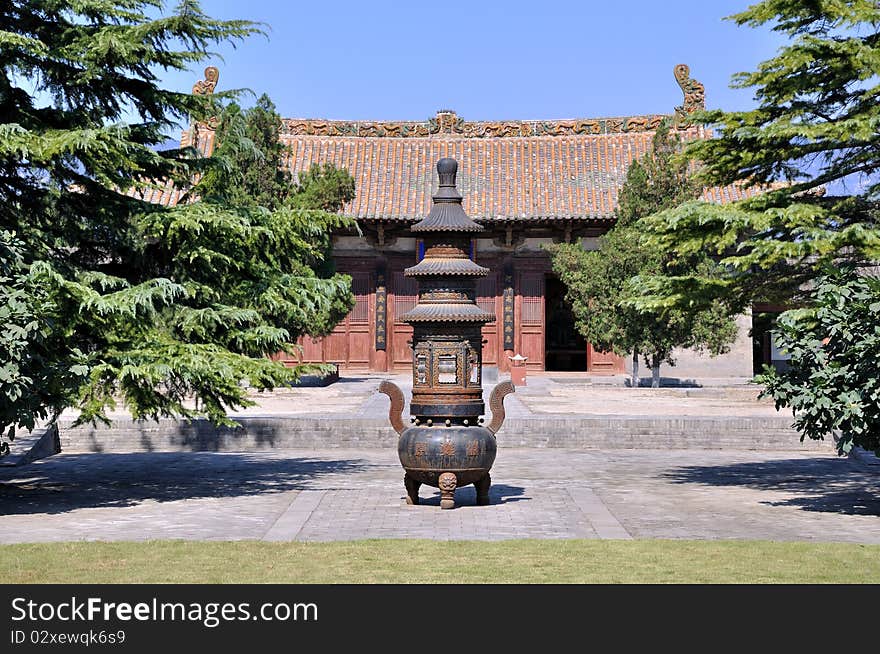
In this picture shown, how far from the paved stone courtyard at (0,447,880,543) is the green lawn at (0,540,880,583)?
2.16ft

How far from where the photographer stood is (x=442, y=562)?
7816mm

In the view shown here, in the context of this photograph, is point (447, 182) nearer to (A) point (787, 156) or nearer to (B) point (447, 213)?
(B) point (447, 213)

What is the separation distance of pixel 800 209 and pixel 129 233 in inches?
263

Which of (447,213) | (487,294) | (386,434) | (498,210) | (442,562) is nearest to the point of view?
(442,562)

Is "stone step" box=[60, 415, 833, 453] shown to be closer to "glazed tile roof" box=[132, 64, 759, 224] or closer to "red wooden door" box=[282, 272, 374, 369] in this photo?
"glazed tile roof" box=[132, 64, 759, 224]

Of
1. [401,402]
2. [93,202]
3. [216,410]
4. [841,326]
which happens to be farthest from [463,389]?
[93,202]

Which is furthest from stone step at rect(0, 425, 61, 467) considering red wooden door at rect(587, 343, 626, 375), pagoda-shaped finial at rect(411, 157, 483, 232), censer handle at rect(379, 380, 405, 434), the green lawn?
red wooden door at rect(587, 343, 626, 375)

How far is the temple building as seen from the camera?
2994 cm

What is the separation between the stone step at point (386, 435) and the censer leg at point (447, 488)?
20.4 feet

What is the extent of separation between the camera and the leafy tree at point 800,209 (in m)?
10.3

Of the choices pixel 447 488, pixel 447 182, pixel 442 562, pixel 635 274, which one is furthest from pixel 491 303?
pixel 442 562

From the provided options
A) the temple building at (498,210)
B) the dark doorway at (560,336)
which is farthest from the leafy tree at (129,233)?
the dark doorway at (560,336)

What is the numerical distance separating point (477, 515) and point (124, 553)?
134 inches

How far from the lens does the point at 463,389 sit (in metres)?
10.8
